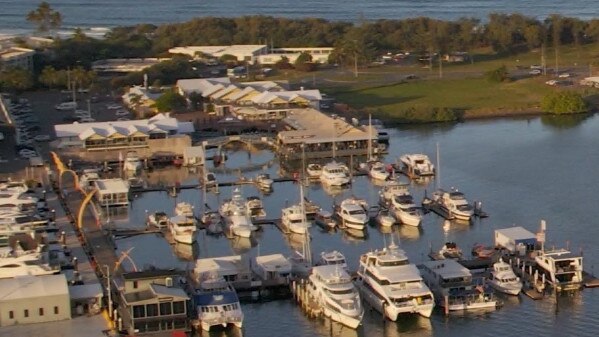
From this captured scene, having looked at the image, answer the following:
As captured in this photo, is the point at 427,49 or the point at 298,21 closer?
the point at 427,49

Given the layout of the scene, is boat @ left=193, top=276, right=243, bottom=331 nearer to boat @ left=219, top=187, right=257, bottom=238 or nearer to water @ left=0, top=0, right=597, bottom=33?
boat @ left=219, top=187, right=257, bottom=238

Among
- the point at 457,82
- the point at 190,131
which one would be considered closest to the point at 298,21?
the point at 457,82

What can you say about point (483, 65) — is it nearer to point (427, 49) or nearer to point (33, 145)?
point (427, 49)

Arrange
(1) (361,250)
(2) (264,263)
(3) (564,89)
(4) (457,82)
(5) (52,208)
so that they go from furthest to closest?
(4) (457,82) → (3) (564,89) → (5) (52,208) → (1) (361,250) → (2) (264,263)

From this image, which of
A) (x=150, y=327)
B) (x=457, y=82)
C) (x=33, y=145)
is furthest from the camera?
(x=457, y=82)

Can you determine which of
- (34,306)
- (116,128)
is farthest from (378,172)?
(34,306)
